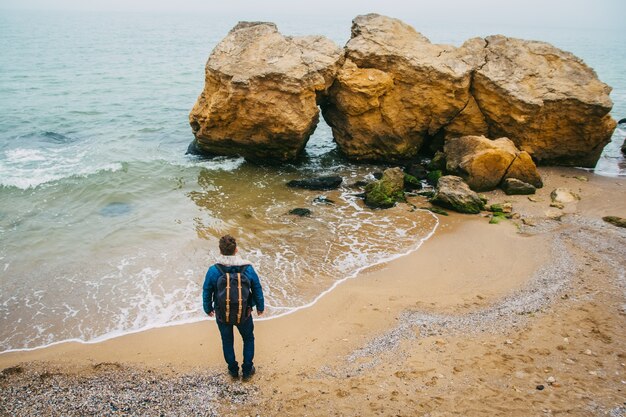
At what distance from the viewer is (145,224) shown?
12008 millimetres

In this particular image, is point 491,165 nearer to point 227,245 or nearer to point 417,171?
point 417,171

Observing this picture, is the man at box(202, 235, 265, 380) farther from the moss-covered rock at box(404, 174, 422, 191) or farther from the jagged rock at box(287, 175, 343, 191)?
the moss-covered rock at box(404, 174, 422, 191)

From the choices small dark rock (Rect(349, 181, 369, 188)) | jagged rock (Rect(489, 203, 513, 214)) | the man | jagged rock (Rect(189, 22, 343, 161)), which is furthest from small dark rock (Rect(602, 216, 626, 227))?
the man

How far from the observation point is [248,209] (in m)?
12.8

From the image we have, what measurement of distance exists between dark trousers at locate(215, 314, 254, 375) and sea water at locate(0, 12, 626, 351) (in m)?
1.88

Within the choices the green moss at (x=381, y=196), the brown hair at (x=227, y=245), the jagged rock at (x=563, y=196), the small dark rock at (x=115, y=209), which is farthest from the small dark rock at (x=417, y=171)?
the brown hair at (x=227, y=245)

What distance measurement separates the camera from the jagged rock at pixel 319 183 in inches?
557

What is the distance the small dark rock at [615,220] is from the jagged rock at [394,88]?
19.9ft

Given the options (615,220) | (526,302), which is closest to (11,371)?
(526,302)

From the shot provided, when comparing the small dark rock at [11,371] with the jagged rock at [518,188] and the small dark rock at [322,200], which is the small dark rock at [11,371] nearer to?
the small dark rock at [322,200]

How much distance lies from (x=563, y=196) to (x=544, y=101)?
3.64 metres

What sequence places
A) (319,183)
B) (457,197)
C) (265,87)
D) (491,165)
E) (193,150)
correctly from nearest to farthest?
(457,197)
(491,165)
(265,87)
(319,183)
(193,150)

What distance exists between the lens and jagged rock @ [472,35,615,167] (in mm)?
14500

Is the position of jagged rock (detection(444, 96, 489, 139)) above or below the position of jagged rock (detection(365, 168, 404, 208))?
above
